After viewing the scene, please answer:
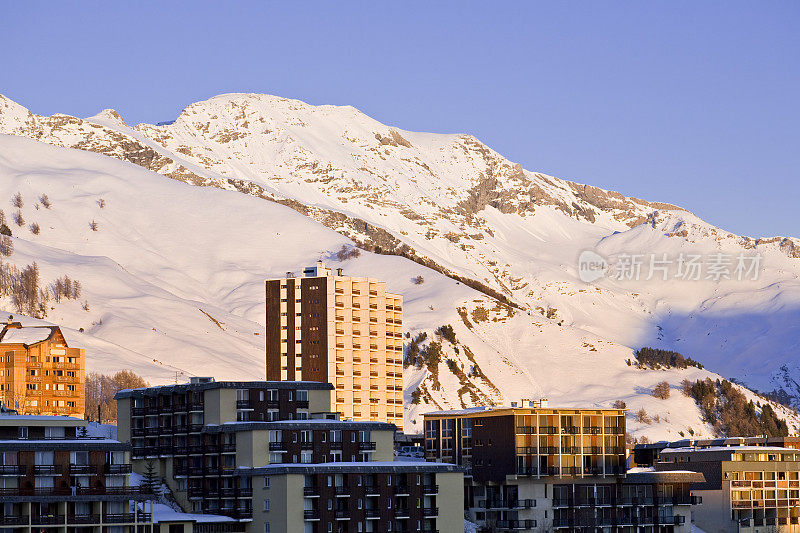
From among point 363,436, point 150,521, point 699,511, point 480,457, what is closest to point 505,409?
point 480,457

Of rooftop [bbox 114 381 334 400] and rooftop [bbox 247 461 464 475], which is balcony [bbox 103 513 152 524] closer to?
rooftop [bbox 247 461 464 475]

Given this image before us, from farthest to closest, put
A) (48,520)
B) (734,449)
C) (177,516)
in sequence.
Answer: (734,449) < (177,516) < (48,520)

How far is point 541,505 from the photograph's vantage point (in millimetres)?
142750

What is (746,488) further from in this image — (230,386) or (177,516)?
(177,516)

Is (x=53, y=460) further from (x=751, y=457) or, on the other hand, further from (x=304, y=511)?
(x=751, y=457)

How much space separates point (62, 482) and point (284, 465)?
18588 mm

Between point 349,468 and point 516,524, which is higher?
point 349,468

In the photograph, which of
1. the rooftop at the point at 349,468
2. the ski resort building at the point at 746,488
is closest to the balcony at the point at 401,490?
the rooftop at the point at 349,468

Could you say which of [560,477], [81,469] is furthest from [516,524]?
[81,469]

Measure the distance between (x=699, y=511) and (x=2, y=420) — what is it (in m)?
76.7

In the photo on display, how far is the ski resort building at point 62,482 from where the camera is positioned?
111 meters

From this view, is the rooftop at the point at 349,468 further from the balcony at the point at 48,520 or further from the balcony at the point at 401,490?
the balcony at the point at 48,520

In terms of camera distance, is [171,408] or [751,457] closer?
[171,408]

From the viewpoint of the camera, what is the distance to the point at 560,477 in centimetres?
14375
